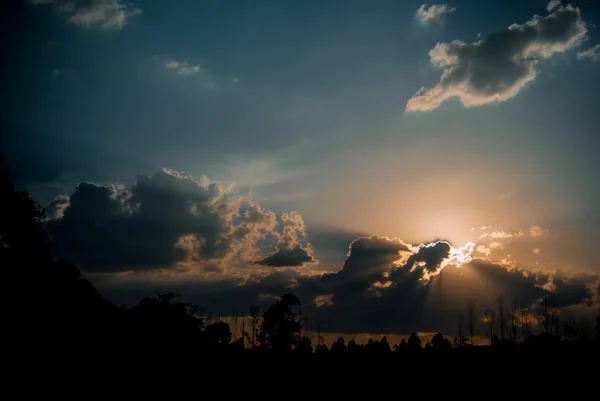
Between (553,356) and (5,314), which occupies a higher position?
(5,314)

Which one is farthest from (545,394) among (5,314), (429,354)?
(5,314)

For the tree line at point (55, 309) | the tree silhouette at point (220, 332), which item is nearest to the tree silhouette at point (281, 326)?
the tree silhouette at point (220, 332)

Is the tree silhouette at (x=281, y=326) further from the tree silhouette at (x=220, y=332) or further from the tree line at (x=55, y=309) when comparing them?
the tree line at (x=55, y=309)

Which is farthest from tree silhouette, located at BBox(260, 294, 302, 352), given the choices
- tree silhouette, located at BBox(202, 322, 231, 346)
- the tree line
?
the tree line

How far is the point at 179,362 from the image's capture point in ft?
182

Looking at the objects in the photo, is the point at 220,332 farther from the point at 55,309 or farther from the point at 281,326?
the point at 55,309

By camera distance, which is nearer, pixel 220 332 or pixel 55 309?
pixel 55 309

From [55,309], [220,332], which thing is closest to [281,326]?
[220,332]

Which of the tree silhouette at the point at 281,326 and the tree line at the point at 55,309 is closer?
the tree line at the point at 55,309

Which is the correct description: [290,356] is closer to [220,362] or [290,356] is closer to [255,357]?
[255,357]

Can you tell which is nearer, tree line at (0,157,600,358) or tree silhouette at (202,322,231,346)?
tree line at (0,157,600,358)

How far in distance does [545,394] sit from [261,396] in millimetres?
31796

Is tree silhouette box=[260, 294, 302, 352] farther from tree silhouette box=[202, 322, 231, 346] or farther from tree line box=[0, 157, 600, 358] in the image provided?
tree line box=[0, 157, 600, 358]

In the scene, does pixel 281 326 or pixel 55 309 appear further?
pixel 281 326
